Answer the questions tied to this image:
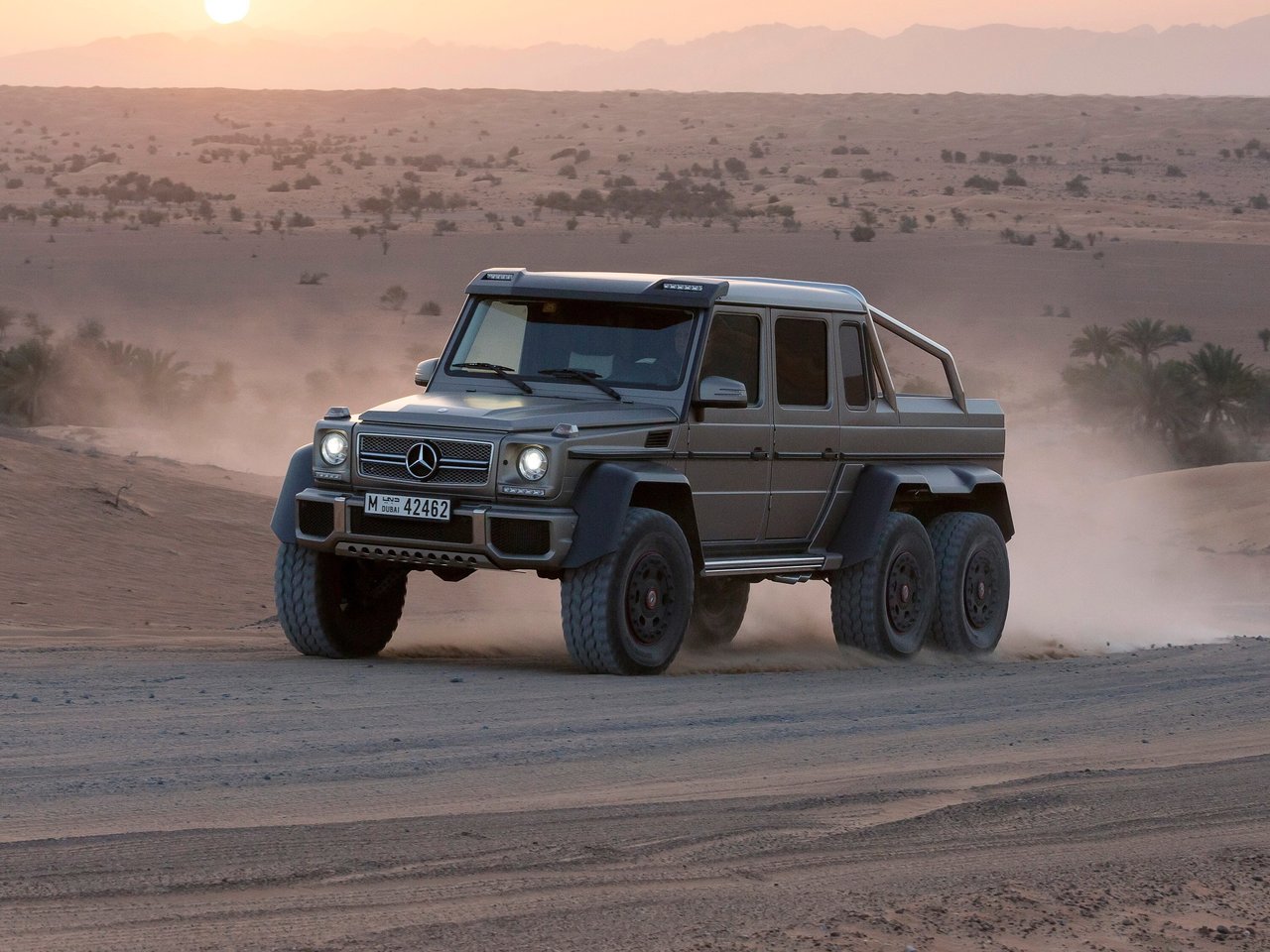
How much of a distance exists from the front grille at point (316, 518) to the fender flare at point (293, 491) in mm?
138

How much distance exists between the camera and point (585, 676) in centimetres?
995

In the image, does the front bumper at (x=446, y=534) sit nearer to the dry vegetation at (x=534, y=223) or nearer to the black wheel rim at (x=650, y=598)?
the black wheel rim at (x=650, y=598)

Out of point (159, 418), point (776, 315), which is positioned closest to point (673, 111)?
point (159, 418)

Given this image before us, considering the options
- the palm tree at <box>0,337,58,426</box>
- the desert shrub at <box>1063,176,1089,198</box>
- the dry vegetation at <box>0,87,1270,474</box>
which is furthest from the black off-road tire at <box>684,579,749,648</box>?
the desert shrub at <box>1063,176,1089,198</box>

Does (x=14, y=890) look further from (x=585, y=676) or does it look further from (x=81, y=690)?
(x=585, y=676)

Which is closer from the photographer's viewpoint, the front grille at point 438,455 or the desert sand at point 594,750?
the desert sand at point 594,750

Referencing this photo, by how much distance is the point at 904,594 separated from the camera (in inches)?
478

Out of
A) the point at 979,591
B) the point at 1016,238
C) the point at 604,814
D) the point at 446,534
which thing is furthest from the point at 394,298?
the point at 604,814

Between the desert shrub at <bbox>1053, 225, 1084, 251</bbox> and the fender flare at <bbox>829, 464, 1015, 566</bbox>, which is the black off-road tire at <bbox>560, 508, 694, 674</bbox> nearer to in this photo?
the fender flare at <bbox>829, 464, 1015, 566</bbox>

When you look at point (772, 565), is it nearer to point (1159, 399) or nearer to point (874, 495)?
point (874, 495)

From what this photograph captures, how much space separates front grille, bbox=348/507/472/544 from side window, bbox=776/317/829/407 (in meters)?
2.40

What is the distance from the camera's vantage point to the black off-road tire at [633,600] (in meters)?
9.80

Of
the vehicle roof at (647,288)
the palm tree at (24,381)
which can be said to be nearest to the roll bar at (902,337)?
the vehicle roof at (647,288)

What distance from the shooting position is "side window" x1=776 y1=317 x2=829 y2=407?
11305 millimetres
